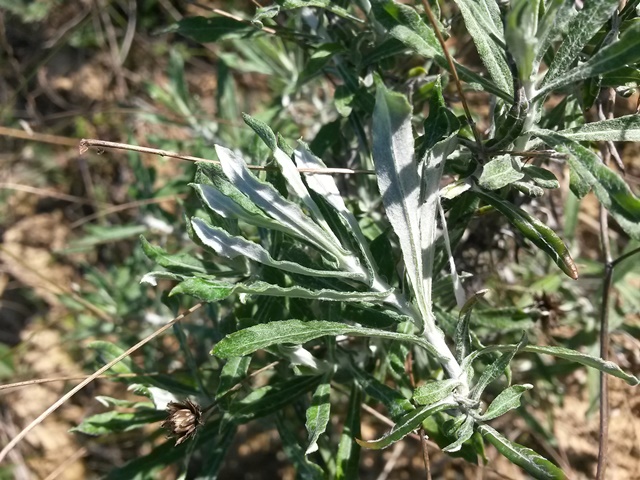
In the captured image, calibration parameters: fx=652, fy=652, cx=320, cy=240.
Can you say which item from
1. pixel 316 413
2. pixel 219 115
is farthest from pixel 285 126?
pixel 316 413

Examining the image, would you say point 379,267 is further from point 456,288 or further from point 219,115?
point 219,115

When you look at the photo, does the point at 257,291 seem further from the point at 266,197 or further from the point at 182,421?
the point at 182,421

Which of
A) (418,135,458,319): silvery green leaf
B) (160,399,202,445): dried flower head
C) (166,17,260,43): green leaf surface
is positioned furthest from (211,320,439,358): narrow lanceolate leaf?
(166,17,260,43): green leaf surface

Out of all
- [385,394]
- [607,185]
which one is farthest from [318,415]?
[607,185]

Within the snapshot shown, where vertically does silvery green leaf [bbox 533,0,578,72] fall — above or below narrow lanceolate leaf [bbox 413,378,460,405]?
above

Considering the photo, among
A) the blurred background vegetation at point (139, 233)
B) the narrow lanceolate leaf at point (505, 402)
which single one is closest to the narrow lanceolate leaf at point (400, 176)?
the narrow lanceolate leaf at point (505, 402)

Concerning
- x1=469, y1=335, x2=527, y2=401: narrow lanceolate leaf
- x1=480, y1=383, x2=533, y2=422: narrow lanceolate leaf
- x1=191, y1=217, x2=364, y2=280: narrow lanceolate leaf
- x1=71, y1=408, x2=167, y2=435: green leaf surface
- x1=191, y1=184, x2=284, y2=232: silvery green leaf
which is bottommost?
x1=71, y1=408, x2=167, y2=435: green leaf surface

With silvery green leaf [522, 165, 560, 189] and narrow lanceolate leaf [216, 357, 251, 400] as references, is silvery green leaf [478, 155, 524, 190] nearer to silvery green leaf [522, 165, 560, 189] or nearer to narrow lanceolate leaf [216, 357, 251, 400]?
silvery green leaf [522, 165, 560, 189]
